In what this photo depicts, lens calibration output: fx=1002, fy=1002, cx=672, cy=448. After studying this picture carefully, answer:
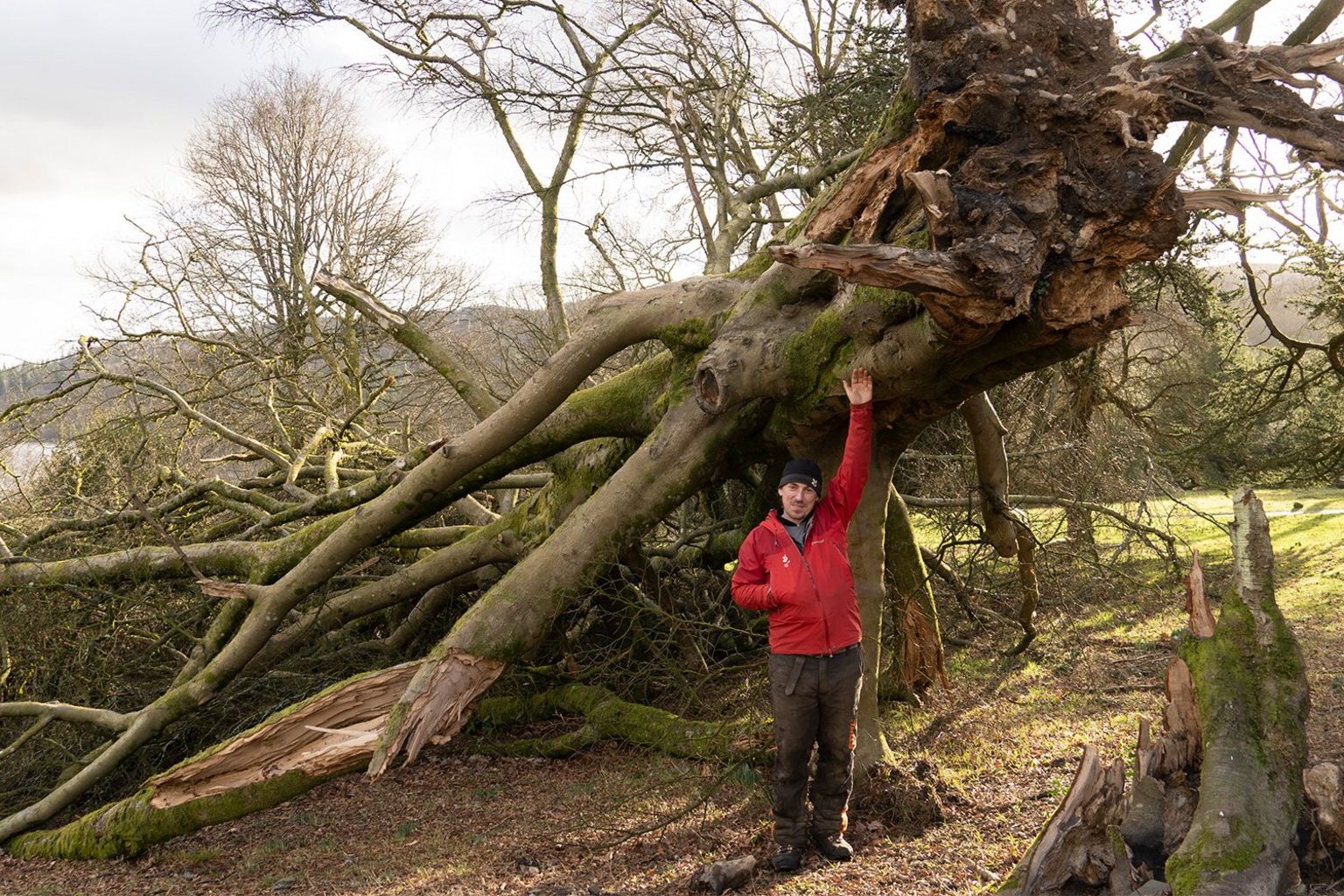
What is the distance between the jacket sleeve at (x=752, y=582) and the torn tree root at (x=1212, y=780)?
1491 mm

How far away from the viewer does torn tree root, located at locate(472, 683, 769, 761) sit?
5.93 meters

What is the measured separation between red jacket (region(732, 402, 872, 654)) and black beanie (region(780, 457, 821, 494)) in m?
0.12

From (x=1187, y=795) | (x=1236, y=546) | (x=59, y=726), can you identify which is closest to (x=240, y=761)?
(x=59, y=726)

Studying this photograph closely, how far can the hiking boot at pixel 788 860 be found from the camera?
14.8 feet

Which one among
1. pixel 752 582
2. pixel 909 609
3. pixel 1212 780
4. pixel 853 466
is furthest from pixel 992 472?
pixel 1212 780

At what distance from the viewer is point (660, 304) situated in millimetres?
6078

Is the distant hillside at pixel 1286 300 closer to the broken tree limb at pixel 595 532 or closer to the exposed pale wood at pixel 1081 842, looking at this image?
the broken tree limb at pixel 595 532

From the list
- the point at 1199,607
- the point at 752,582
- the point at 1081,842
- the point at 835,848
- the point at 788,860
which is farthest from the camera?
the point at 752,582

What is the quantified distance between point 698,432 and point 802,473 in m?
1.16

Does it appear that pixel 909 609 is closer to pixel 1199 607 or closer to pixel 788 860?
pixel 788 860

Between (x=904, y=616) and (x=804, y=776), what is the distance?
99.2 inches

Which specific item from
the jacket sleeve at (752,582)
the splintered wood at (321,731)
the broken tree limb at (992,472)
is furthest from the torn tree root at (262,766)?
the broken tree limb at (992,472)

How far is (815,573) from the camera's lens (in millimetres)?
4621

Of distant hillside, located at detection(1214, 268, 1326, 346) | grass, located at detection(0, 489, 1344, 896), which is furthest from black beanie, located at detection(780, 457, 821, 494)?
distant hillside, located at detection(1214, 268, 1326, 346)
